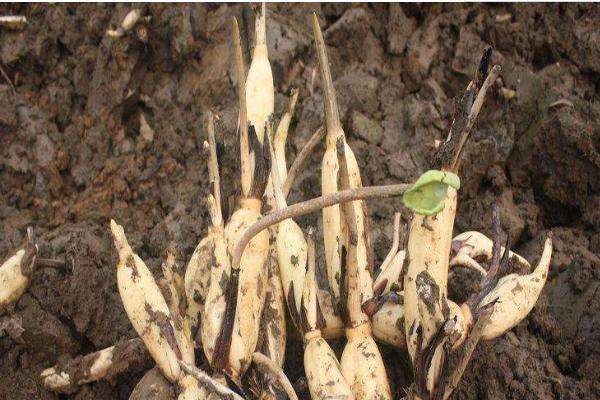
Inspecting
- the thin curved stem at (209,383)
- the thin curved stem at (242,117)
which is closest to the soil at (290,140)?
the thin curved stem at (242,117)

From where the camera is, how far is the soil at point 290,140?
212 centimetres

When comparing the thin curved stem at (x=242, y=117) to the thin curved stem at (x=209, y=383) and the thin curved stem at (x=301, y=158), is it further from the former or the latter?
the thin curved stem at (x=209, y=383)

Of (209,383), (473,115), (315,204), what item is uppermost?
(473,115)

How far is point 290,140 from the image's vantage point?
8.31ft

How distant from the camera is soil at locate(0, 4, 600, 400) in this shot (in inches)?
83.4

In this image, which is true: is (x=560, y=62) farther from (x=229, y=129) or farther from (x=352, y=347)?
(x=352, y=347)

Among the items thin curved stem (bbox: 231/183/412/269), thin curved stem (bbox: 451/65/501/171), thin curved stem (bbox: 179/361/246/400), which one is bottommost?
thin curved stem (bbox: 179/361/246/400)

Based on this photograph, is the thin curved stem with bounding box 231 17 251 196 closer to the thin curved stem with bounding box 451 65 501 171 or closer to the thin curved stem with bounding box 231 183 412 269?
the thin curved stem with bounding box 231 183 412 269

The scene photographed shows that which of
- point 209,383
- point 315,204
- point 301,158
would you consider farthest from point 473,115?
point 209,383

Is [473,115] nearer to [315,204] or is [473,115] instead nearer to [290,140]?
[315,204]

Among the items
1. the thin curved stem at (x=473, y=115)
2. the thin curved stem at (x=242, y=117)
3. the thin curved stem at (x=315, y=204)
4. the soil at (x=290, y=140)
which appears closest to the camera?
the thin curved stem at (x=315, y=204)

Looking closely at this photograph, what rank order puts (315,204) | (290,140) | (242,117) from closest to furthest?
(315,204) < (242,117) < (290,140)

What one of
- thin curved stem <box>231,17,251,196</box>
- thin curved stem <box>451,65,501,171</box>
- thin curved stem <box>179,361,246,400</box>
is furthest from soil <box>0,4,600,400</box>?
thin curved stem <box>451,65,501,171</box>

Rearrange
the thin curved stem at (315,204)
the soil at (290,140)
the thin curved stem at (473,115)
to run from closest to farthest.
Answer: the thin curved stem at (315,204) < the thin curved stem at (473,115) < the soil at (290,140)
